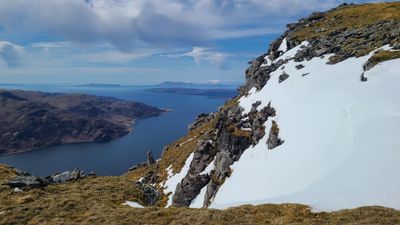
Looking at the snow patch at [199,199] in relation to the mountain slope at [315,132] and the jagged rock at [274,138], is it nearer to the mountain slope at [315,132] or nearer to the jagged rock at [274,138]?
the mountain slope at [315,132]

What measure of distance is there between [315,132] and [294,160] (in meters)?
4.73

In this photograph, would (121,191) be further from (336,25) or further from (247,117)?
(336,25)

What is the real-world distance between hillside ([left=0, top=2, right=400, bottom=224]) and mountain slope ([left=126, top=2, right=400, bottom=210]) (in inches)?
7.6

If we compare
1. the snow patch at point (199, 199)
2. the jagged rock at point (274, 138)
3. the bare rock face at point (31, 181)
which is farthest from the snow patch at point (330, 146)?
the bare rock face at point (31, 181)

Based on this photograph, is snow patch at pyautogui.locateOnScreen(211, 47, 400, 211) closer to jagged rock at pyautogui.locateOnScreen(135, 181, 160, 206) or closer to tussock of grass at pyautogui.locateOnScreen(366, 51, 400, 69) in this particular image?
tussock of grass at pyautogui.locateOnScreen(366, 51, 400, 69)

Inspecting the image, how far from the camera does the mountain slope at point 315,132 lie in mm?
28484

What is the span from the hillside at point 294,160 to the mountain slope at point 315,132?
0.19 m

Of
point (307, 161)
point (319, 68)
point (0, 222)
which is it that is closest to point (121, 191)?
point (0, 222)

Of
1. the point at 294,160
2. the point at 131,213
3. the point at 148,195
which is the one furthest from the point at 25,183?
the point at 294,160

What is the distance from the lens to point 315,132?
44469 mm

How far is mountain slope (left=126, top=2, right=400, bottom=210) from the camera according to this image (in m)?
28.5

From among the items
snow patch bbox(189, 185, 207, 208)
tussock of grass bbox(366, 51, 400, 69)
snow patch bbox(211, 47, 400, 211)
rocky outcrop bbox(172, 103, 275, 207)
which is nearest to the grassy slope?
snow patch bbox(211, 47, 400, 211)

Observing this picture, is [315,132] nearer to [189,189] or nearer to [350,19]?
[189,189]

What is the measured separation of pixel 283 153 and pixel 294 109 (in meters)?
12.0
